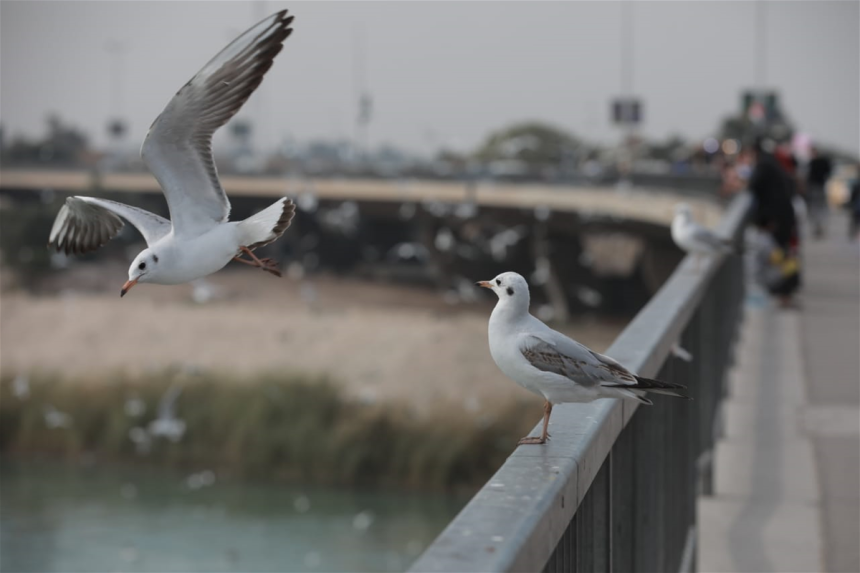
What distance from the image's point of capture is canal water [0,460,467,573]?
106 feet

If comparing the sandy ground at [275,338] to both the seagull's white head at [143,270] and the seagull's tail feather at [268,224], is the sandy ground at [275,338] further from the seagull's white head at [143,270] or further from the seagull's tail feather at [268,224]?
the seagull's white head at [143,270]

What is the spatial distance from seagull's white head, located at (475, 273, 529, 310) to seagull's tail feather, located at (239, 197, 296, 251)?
700mm

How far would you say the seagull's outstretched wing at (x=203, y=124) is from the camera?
7.27 ft

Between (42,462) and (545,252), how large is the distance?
33.9 meters

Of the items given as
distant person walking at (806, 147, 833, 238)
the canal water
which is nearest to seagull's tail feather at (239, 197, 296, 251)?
distant person walking at (806, 147, 833, 238)

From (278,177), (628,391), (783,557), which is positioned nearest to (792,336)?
(783,557)

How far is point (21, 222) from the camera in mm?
88750

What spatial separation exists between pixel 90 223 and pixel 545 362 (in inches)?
41.0

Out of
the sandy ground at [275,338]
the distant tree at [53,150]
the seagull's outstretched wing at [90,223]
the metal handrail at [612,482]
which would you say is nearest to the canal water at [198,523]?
the sandy ground at [275,338]

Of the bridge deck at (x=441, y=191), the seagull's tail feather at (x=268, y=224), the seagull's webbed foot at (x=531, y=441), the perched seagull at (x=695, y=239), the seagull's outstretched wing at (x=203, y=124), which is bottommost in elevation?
the bridge deck at (x=441, y=191)

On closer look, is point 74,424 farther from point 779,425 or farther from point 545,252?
point 779,425

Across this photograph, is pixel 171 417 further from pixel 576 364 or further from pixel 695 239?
pixel 576 364

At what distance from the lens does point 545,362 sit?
305 centimetres

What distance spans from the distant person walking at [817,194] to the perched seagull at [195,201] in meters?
28.9
